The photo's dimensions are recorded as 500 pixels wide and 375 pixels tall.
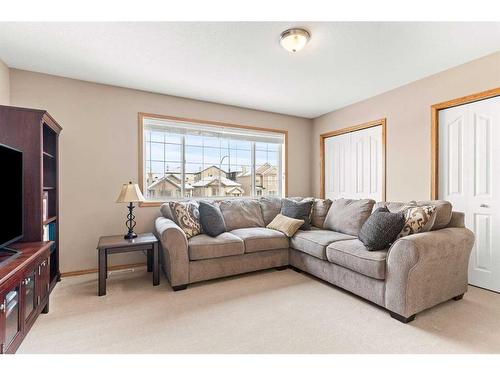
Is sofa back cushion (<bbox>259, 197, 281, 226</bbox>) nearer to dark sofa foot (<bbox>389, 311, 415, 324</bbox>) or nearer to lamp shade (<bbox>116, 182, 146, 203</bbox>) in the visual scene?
lamp shade (<bbox>116, 182, 146, 203</bbox>)

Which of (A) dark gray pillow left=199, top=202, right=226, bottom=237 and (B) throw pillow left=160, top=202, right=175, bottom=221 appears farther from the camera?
(B) throw pillow left=160, top=202, right=175, bottom=221

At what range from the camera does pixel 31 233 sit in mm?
2207

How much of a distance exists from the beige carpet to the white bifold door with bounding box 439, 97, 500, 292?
356 mm

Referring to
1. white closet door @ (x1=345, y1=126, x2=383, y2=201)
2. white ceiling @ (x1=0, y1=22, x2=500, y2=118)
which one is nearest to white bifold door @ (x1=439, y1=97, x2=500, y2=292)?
white ceiling @ (x1=0, y1=22, x2=500, y2=118)

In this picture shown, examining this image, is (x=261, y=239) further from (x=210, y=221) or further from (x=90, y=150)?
(x=90, y=150)

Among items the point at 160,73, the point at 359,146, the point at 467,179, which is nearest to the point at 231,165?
the point at 160,73

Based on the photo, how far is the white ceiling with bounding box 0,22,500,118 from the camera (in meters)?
2.08

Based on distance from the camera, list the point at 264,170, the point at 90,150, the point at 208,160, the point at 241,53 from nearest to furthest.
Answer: the point at 241,53, the point at 90,150, the point at 208,160, the point at 264,170

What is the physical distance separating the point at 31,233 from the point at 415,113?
14.3 ft

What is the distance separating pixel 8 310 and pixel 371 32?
3.26 meters

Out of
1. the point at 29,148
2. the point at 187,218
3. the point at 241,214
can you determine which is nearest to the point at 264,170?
the point at 241,214

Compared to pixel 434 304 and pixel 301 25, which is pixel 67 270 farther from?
pixel 434 304
